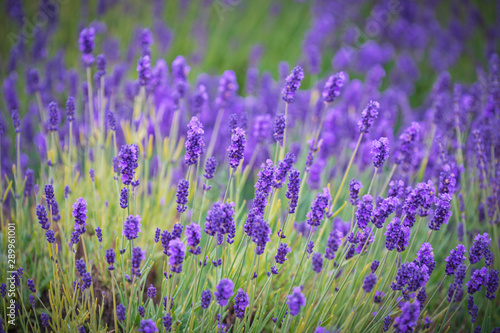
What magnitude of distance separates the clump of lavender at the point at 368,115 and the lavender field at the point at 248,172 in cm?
1

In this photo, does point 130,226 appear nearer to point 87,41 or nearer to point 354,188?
point 354,188

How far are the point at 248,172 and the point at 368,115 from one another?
106 centimetres

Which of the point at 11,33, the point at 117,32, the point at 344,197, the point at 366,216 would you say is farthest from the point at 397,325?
the point at 117,32

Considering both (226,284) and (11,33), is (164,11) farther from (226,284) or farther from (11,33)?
(226,284)

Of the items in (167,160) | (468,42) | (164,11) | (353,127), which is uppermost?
(468,42)

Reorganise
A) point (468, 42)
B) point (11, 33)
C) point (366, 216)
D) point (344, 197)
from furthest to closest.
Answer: point (468, 42) < point (11, 33) < point (344, 197) < point (366, 216)

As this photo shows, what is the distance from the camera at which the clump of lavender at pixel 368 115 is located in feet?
6.58

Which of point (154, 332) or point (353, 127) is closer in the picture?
point (154, 332)

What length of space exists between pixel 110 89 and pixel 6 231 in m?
1.56

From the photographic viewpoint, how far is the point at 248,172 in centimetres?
279

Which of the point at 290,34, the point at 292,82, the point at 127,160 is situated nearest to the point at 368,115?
the point at 292,82

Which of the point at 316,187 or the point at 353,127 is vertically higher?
the point at 353,127

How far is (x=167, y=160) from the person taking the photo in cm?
278

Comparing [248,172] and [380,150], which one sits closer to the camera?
[380,150]
